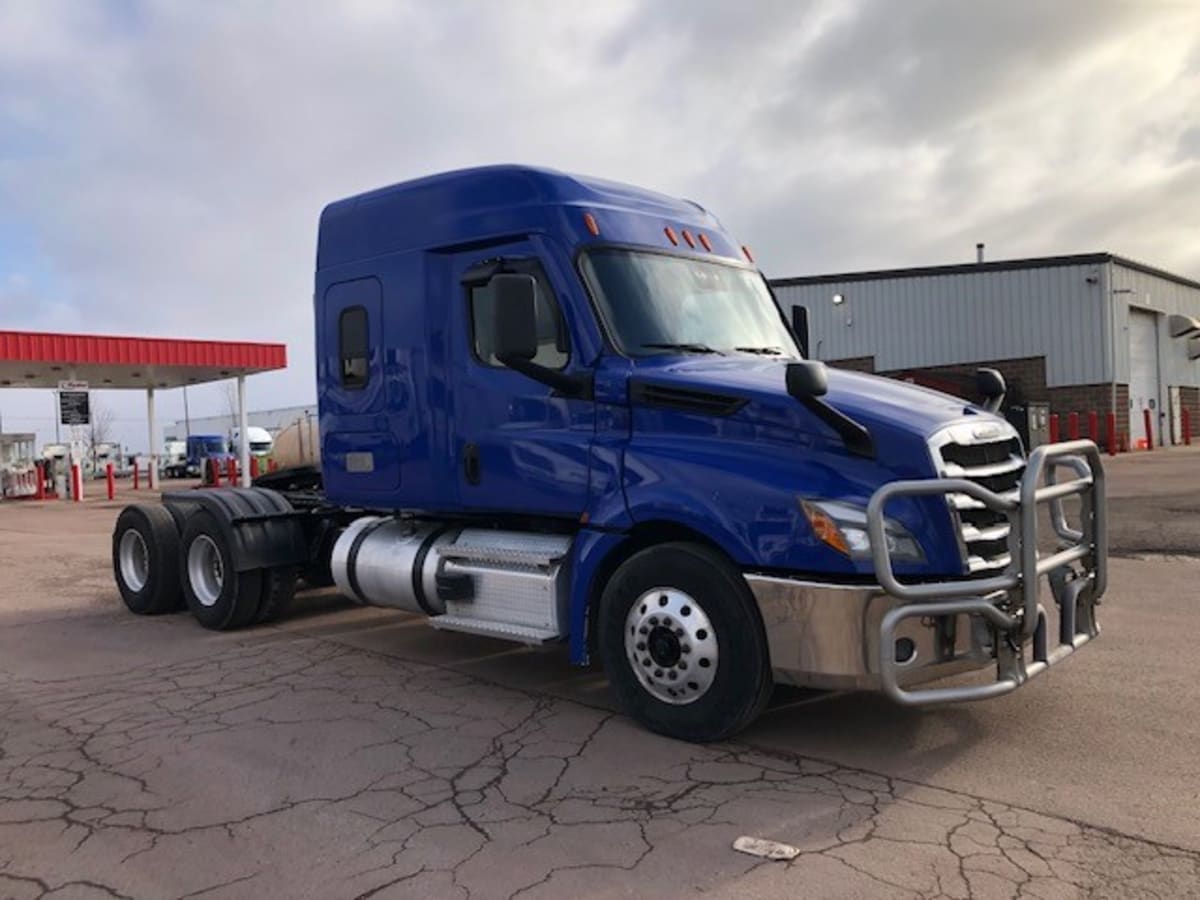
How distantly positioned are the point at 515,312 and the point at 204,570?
15.6 ft

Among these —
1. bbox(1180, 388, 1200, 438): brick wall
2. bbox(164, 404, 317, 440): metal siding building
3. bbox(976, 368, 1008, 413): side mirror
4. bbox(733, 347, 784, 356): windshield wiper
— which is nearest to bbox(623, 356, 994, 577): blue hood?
bbox(733, 347, 784, 356): windshield wiper

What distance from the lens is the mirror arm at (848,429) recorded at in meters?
4.47

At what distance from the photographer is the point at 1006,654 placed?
450 cm

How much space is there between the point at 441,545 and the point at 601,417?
1.72 metres

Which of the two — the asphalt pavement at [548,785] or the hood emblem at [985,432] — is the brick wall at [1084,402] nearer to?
the asphalt pavement at [548,785]

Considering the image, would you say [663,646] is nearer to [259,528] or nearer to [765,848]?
[765,848]

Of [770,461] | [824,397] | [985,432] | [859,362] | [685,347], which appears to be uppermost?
[859,362]

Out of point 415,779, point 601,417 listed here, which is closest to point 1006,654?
point 601,417

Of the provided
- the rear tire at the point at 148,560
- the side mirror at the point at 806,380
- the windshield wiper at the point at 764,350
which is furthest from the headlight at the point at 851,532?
the rear tire at the point at 148,560

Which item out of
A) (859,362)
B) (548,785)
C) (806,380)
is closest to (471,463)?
(548,785)

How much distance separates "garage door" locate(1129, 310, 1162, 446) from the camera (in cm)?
3281

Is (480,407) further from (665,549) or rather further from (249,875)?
(249,875)

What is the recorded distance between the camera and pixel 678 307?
5.74 m

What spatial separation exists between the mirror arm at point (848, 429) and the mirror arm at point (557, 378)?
1.33 meters
